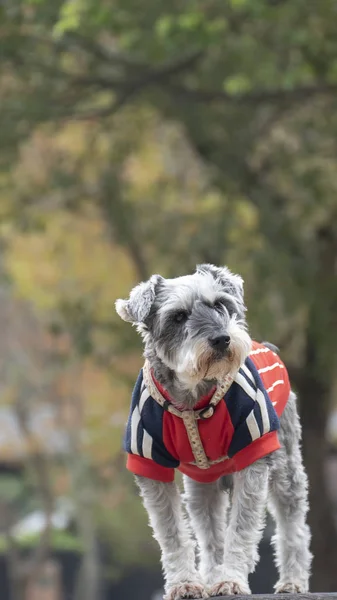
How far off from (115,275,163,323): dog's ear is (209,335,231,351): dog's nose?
470mm

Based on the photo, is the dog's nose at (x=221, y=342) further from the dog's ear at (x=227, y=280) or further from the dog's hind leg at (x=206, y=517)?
the dog's hind leg at (x=206, y=517)

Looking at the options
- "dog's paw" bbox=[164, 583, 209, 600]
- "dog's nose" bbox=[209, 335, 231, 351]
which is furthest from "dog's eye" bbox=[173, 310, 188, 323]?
"dog's paw" bbox=[164, 583, 209, 600]

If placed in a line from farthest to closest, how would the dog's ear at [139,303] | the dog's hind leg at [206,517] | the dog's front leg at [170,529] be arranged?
the dog's hind leg at [206,517] → the dog's front leg at [170,529] → the dog's ear at [139,303]

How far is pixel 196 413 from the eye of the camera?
7.56 metres

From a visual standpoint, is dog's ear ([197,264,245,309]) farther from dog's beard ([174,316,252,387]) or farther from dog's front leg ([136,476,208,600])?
dog's front leg ([136,476,208,600])

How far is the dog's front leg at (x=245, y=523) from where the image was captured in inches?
299

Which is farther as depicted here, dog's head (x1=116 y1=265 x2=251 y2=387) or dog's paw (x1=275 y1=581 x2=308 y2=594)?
dog's paw (x1=275 y1=581 x2=308 y2=594)

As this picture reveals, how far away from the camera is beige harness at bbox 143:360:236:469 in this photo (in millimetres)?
7551

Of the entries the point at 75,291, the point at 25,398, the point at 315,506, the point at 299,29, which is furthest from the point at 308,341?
the point at 25,398

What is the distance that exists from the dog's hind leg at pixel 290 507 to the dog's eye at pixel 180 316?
4.19ft

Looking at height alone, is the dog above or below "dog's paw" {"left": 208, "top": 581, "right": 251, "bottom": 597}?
above

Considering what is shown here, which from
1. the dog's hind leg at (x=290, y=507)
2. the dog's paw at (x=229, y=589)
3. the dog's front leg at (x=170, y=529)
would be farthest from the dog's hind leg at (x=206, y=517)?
the dog's paw at (x=229, y=589)

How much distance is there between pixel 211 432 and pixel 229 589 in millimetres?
889

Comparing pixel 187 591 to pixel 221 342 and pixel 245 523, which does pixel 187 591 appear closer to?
pixel 245 523
